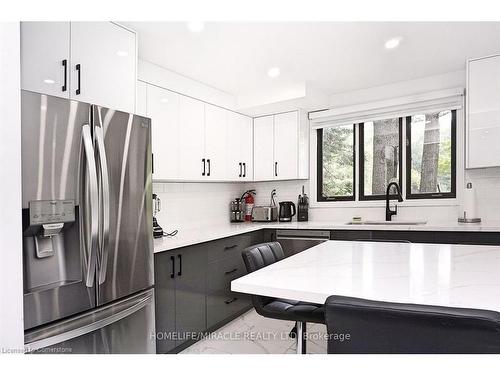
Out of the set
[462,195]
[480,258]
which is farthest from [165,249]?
[462,195]

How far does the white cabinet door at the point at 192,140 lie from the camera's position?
3.07 meters

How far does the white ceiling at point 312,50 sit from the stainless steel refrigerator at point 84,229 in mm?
929

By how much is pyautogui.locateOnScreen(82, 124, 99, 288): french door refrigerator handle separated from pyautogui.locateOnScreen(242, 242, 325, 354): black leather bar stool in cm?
73

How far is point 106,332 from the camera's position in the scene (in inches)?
67.6

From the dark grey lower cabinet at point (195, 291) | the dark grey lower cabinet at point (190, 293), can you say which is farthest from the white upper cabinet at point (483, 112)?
the dark grey lower cabinet at point (190, 293)

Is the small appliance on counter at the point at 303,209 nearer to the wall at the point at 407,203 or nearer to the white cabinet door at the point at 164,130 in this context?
the wall at the point at 407,203

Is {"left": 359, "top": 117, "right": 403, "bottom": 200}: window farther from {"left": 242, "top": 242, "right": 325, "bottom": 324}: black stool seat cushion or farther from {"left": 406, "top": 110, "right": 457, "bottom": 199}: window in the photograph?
{"left": 242, "top": 242, "right": 325, "bottom": 324}: black stool seat cushion

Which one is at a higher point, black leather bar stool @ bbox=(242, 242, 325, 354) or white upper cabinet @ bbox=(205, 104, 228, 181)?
white upper cabinet @ bbox=(205, 104, 228, 181)

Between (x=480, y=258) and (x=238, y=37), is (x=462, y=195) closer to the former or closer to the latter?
(x=480, y=258)

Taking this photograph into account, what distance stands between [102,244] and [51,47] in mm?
1085

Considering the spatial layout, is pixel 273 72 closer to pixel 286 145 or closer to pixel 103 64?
pixel 286 145

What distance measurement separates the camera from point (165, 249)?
224 centimetres

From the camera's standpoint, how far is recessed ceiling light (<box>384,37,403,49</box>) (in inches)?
96.9

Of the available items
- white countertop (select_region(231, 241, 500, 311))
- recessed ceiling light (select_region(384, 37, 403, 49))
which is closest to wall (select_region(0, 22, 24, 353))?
white countertop (select_region(231, 241, 500, 311))
